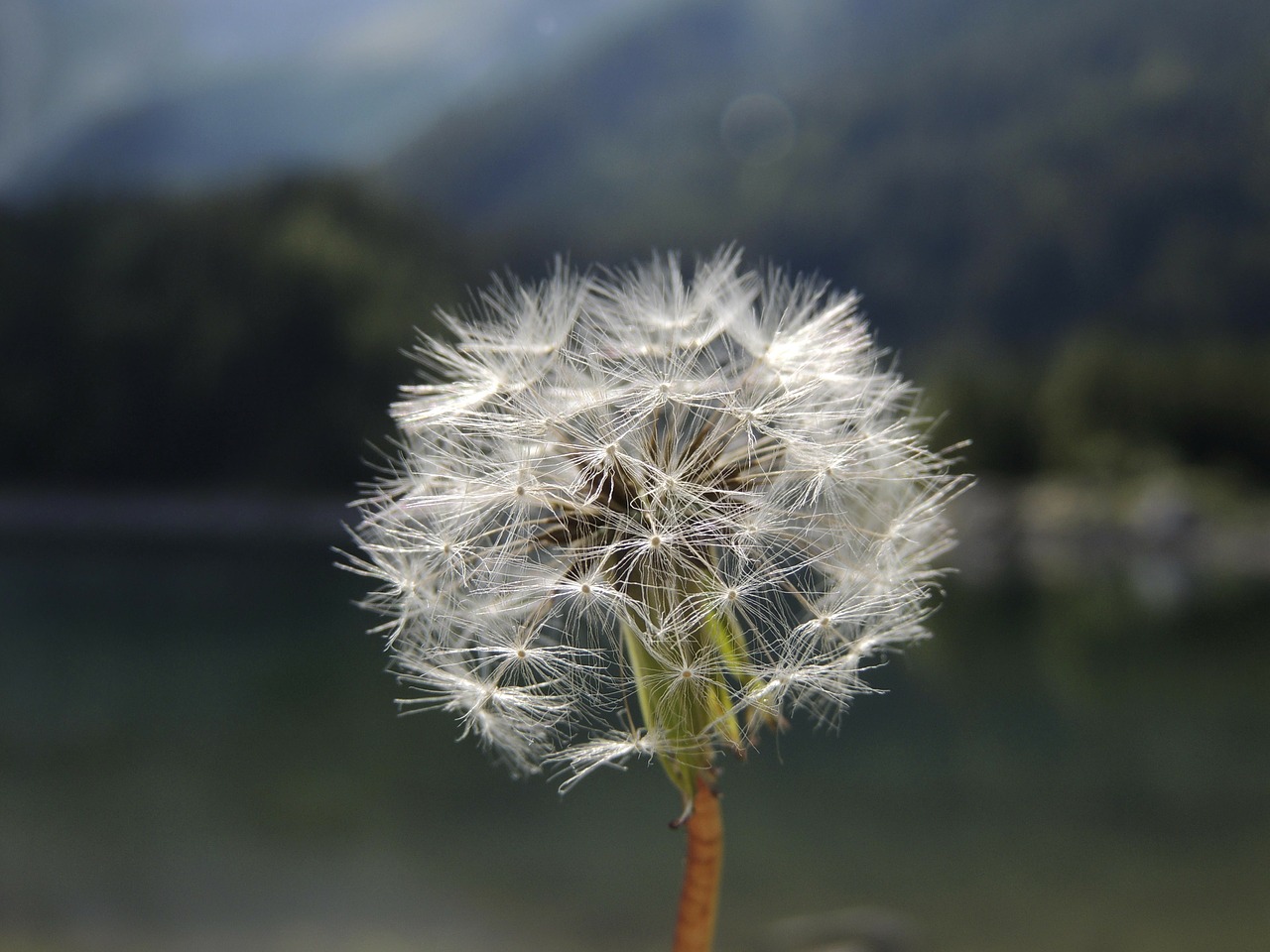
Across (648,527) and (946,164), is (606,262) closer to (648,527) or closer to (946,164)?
(946,164)

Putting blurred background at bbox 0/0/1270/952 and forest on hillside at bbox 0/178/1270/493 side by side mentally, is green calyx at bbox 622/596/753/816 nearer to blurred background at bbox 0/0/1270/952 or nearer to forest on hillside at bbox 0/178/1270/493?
blurred background at bbox 0/0/1270/952

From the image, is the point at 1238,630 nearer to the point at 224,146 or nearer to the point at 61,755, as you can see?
the point at 61,755

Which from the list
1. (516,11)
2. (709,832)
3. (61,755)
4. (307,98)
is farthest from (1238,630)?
(516,11)

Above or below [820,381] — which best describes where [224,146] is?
above

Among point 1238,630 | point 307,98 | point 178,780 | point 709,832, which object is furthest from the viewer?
point 307,98

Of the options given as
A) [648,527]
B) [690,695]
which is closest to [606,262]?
[648,527]

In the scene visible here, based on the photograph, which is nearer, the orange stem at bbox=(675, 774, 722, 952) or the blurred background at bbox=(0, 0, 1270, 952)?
Result: the orange stem at bbox=(675, 774, 722, 952)

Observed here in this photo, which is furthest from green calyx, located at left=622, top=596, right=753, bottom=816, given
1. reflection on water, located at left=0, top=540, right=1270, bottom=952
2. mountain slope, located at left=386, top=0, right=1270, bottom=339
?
mountain slope, located at left=386, top=0, right=1270, bottom=339
